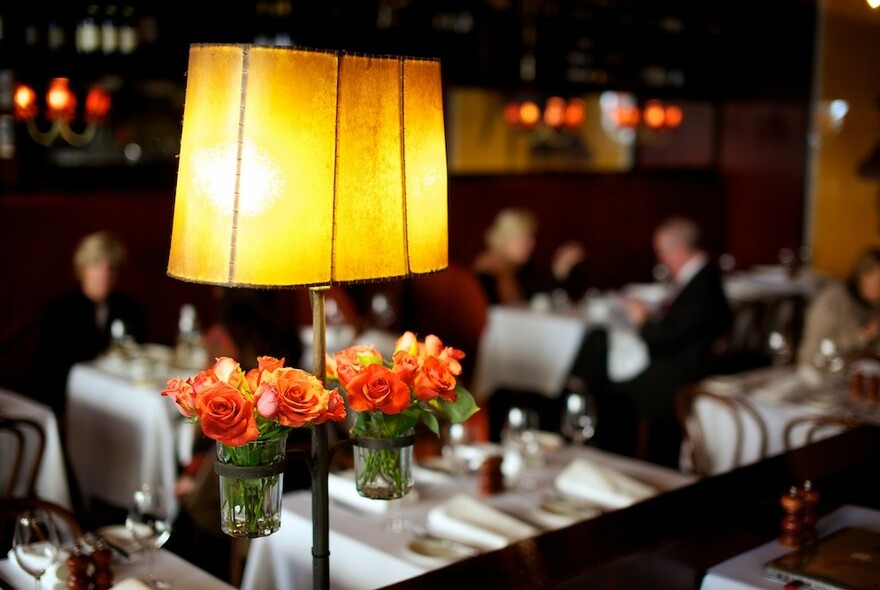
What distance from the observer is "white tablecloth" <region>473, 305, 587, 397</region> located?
255 inches

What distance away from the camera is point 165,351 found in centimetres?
550

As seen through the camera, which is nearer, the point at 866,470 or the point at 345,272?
the point at 345,272

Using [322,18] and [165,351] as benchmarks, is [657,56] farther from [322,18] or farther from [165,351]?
[165,351]

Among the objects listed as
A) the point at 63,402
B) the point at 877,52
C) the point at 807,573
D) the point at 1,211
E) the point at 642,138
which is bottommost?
the point at 63,402

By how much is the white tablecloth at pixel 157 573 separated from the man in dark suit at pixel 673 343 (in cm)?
326

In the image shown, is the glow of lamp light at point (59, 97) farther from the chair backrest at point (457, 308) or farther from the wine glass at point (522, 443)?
the wine glass at point (522, 443)

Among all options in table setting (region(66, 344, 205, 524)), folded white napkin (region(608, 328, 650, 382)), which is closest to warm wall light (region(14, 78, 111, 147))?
table setting (region(66, 344, 205, 524))

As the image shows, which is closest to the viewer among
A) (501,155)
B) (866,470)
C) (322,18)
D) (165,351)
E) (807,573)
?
(807,573)

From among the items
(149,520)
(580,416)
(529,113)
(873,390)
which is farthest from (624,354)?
(529,113)

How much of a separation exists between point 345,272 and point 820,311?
4.59 meters

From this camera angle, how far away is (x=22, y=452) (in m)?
3.90

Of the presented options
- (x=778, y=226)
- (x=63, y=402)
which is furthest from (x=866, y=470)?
(x=778, y=226)

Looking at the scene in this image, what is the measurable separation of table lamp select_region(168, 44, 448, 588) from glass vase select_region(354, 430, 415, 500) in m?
0.36

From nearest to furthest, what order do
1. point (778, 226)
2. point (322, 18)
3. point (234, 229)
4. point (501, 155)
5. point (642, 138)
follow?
1. point (234, 229)
2. point (322, 18)
3. point (778, 226)
4. point (642, 138)
5. point (501, 155)
